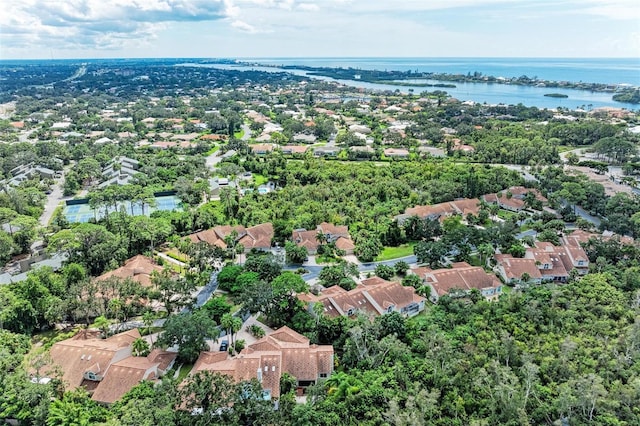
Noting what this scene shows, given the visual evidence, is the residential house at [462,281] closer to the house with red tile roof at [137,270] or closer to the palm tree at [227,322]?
the palm tree at [227,322]

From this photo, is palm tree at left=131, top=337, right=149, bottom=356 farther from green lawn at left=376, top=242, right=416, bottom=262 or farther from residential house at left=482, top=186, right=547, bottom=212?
residential house at left=482, top=186, right=547, bottom=212

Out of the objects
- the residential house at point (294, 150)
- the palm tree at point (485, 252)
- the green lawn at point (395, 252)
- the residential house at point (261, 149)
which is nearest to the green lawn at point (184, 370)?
the green lawn at point (395, 252)

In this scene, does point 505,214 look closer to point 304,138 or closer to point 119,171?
point 304,138

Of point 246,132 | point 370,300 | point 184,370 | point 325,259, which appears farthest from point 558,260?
point 246,132

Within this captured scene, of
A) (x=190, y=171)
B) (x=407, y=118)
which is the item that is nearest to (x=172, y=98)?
(x=407, y=118)

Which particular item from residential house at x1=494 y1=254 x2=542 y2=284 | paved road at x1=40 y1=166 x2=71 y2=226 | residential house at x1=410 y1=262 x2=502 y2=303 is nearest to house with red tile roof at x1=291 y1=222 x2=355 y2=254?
residential house at x1=410 y1=262 x2=502 y2=303
